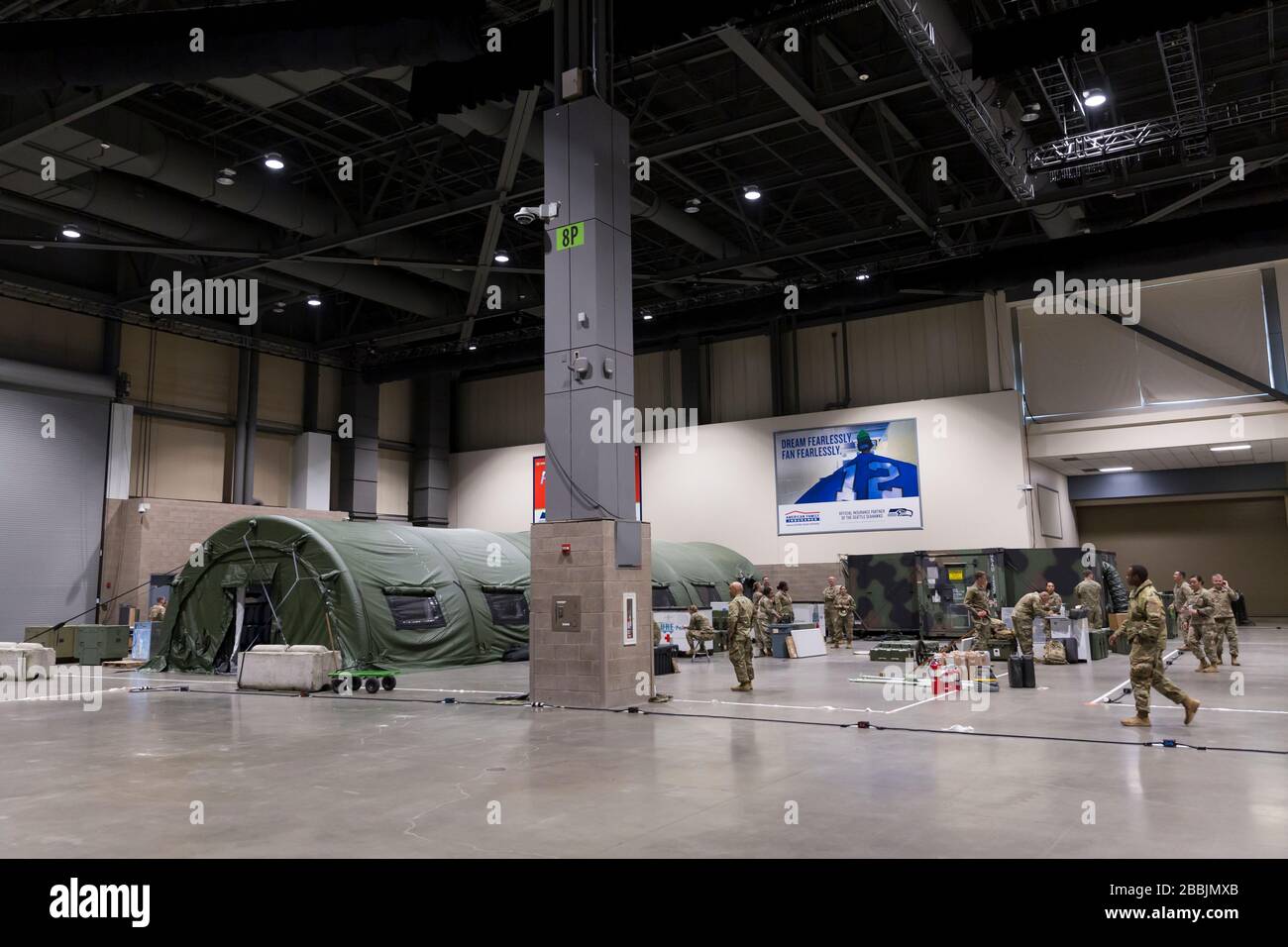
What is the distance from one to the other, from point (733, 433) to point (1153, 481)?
43.1ft

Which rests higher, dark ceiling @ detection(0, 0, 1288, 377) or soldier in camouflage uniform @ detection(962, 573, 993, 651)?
dark ceiling @ detection(0, 0, 1288, 377)

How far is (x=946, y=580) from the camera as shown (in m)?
23.6

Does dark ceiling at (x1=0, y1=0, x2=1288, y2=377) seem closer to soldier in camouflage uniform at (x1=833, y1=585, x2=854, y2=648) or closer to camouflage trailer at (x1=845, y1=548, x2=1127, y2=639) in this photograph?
camouflage trailer at (x1=845, y1=548, x2=1127, y2=639)

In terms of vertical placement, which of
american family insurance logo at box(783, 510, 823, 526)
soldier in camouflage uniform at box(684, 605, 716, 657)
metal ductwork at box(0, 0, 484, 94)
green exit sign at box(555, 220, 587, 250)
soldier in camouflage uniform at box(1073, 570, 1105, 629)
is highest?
metal ductwork at box(0, 0, 484, 94)

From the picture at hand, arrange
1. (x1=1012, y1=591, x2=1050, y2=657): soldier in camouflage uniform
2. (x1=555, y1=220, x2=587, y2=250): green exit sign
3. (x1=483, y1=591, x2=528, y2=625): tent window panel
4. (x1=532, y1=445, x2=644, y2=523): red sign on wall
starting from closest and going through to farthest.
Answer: (x1=555, y1=220, x2=587, y2=250): green exit sign, (x1=1012, y1=591, x2=1050, y2=657): soldier in camouflage uniform, (x1=483, y1=591, x2=528, y2=625): tent window panel, (x1=532, y1=445, x2=644, y2=523): red sign on wall

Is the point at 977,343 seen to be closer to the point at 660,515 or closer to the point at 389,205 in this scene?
the point at 660,515

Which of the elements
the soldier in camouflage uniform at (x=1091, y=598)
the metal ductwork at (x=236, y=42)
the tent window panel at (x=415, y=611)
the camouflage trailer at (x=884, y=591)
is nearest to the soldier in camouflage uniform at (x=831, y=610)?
the camouflage trailer at (x=884, y=591)

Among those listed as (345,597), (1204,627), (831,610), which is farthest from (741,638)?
(831,610)

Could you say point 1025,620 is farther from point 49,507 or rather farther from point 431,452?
point 431,452

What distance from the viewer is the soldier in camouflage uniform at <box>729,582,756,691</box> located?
1344 centimetres

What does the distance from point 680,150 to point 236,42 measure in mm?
8459

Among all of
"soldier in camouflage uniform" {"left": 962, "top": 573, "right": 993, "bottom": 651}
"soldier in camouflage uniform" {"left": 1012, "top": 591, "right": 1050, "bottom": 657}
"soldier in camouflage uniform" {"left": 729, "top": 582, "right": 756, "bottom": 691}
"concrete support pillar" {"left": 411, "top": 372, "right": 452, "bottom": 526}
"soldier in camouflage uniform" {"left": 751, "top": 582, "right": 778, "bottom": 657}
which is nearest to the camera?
"soldier in camouflage uniform" {"left": 729, "top": 582, "right": 756, "bottom": 691}

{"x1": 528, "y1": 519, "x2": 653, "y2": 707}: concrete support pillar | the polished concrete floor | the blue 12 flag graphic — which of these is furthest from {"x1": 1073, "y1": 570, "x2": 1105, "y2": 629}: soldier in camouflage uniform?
{"x1": 528, "y1": 519, "x2": 653, "y2": 707}: concrete support pillar

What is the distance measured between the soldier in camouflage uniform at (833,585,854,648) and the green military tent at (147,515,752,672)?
7949mm
